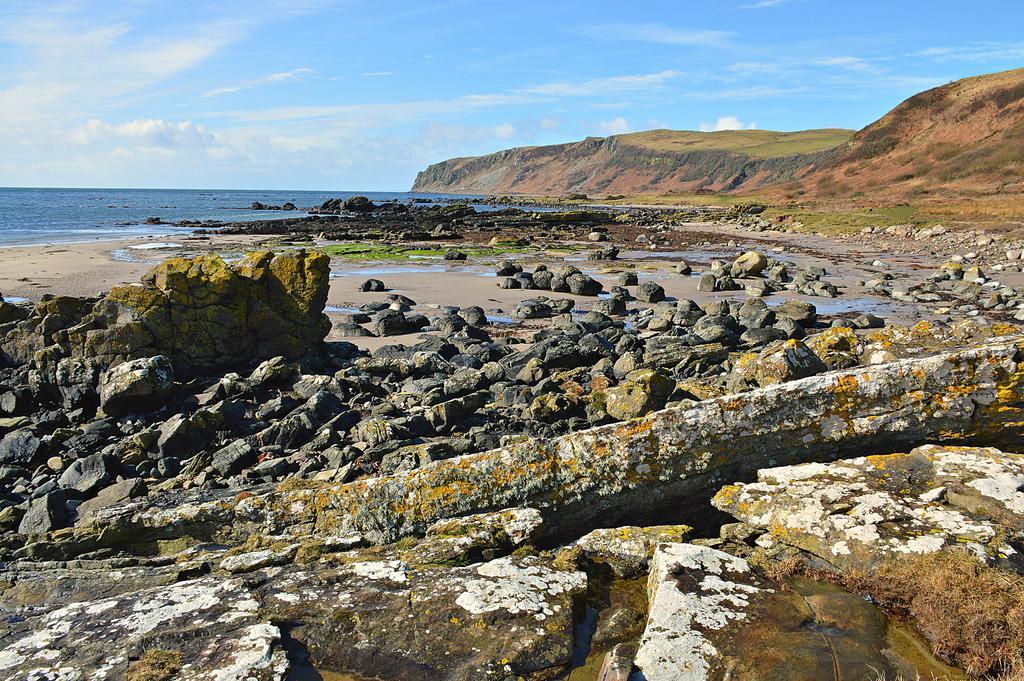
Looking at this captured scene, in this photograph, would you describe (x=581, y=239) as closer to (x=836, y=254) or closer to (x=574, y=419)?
(x=836, y=254)

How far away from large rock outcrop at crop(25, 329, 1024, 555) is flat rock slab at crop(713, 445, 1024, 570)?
267 mm

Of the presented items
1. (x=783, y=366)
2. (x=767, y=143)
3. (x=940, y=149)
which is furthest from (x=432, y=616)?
(x=767, y=143)

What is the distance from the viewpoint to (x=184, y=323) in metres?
13.8

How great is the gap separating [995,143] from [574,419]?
9196 centimetres

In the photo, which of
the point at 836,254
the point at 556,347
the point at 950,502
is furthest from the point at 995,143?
the point at 950,502

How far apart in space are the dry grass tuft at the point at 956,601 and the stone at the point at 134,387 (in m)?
11.1

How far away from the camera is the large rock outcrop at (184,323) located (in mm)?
12648

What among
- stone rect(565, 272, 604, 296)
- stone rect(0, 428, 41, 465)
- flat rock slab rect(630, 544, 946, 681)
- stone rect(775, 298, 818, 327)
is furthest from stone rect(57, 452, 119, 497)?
A: stone rect(565, 272, 604, 296)

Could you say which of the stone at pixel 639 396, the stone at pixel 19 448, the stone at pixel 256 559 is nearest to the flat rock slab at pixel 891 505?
the stone at pixel 256 559

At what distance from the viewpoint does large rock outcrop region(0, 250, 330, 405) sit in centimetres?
1265

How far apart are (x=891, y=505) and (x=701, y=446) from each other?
56.3 inches

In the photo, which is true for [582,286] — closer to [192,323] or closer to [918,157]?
[192,323]

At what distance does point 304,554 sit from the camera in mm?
4898

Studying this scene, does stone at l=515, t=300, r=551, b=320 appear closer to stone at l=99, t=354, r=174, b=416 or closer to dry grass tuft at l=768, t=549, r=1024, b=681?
stone at l=99, t=354, r=174, b=416
